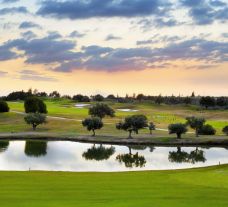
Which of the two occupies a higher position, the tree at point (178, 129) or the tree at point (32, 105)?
the tree at point (32, 105)

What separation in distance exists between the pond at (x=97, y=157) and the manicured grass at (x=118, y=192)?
68.0ft

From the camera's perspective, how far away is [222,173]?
1581 inches

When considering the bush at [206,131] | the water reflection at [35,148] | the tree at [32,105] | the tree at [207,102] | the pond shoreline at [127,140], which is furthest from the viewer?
the tree at [207,102]

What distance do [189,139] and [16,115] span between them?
58.2 m

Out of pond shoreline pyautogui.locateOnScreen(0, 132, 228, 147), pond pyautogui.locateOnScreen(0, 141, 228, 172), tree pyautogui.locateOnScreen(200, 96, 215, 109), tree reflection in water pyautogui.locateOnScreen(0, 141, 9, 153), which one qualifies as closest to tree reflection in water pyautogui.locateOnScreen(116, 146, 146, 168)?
pond pyautogui.locateOnScreen(0, 141, 228, 172)

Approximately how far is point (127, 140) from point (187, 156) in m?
19.1

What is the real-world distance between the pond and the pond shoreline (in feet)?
12.0

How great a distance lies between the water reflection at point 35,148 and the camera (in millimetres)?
73375

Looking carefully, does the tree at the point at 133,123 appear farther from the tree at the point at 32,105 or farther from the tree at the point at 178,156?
the tree at the point at 32,105

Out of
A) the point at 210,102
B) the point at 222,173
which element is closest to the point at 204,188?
the point at 222,173

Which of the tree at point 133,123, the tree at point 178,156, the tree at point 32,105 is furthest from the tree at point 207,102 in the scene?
the tree at point 178,156

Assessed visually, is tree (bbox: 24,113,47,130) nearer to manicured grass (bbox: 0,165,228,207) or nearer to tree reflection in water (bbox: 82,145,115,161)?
tree reflection in water (bbox: 82,145,115,161)

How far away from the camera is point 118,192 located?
28.4 m

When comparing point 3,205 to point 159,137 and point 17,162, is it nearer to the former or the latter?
point 17,162
